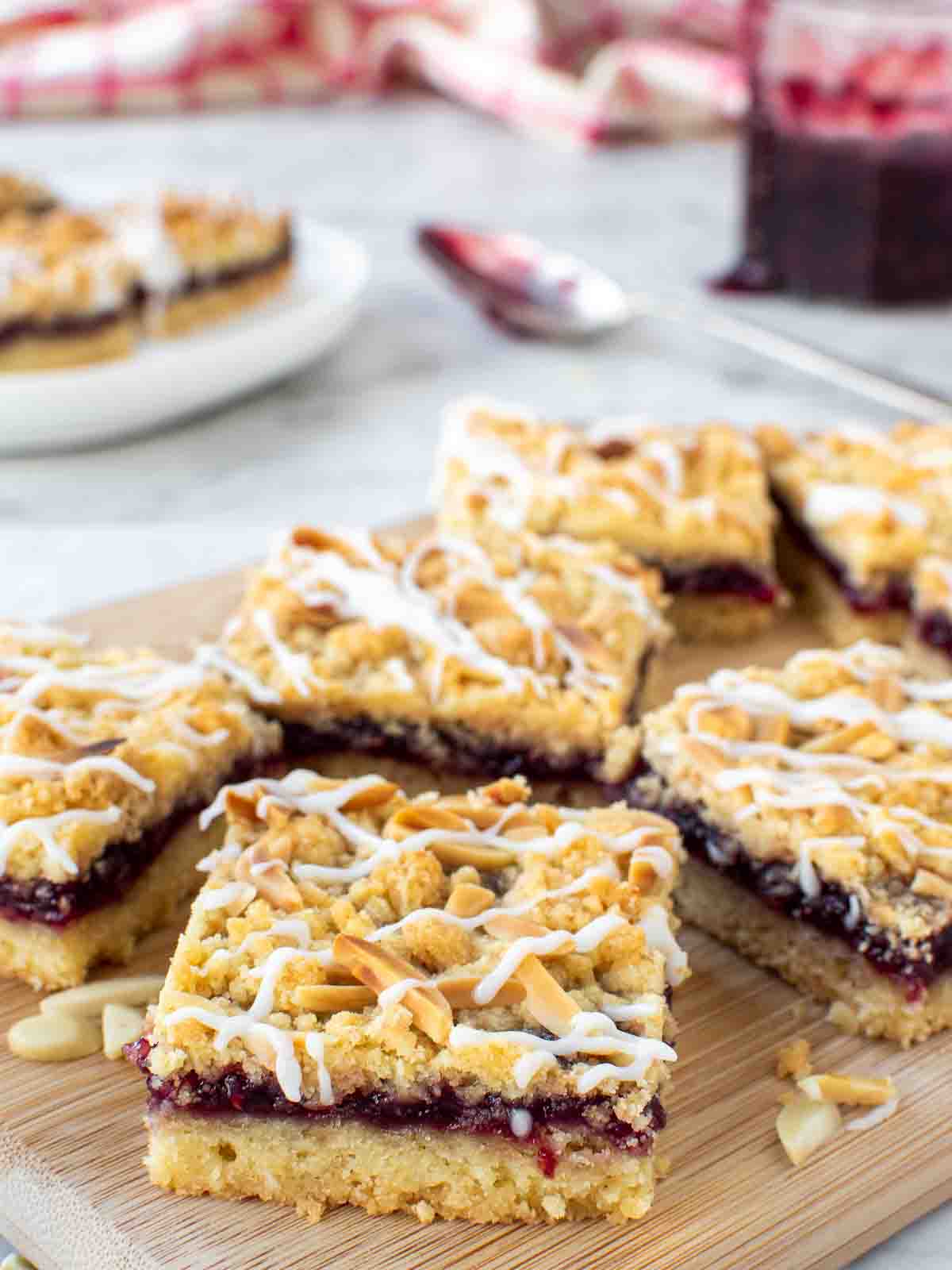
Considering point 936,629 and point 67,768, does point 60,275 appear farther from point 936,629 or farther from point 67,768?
point 936,629

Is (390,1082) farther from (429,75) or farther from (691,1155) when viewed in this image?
(429,75)

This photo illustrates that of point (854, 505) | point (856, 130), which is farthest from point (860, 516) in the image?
point (856, 130)

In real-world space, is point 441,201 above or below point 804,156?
below

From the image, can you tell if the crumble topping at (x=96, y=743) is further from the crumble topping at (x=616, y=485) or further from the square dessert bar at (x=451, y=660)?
the crumble topping at (x=616, y=485)

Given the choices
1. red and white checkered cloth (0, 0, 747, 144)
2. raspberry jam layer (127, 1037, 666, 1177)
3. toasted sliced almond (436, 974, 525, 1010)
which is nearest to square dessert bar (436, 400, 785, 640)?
toasted sliced almond (436, 974, 525, 1010)

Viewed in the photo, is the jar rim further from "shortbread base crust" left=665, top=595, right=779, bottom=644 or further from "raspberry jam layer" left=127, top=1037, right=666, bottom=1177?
"raspberry jam layer" left=127, top=1037, right=666, bottom=1177

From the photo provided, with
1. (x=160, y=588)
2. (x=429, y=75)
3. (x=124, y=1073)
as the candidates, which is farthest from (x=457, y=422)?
(x=429, y=75)
